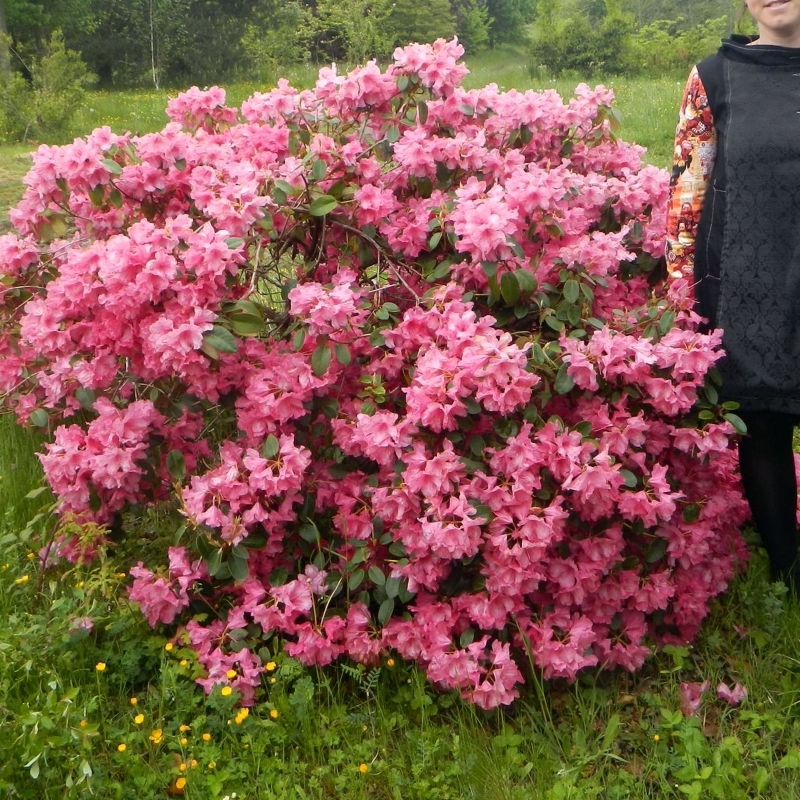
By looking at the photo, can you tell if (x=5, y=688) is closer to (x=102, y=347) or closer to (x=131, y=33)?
(x=102, y=347)

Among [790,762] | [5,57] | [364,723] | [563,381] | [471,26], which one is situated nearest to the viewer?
[790,762]

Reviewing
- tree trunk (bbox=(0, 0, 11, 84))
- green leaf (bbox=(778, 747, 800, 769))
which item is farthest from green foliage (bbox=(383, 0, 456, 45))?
green leaf (bbox=(778, 747, 800, 769))

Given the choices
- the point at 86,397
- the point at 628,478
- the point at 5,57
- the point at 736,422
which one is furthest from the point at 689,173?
the point at 5,57

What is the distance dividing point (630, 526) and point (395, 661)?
2.34 feet

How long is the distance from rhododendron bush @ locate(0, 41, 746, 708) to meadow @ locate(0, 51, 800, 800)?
0.10m

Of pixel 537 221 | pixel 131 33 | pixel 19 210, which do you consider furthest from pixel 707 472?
pixel 131 33

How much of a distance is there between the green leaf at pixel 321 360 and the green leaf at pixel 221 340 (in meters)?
0.21

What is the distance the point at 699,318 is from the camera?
2.35 meters

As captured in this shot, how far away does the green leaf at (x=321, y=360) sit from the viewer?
2.30 meters

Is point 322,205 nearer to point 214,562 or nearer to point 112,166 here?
point 112,166

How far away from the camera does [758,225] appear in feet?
7.57

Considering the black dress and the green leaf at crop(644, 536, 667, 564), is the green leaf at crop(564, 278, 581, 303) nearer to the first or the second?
the black dress

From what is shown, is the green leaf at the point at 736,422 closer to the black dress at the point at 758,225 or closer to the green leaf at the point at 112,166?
the black dress at the point at 758,225

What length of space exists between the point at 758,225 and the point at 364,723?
62.2 inches
